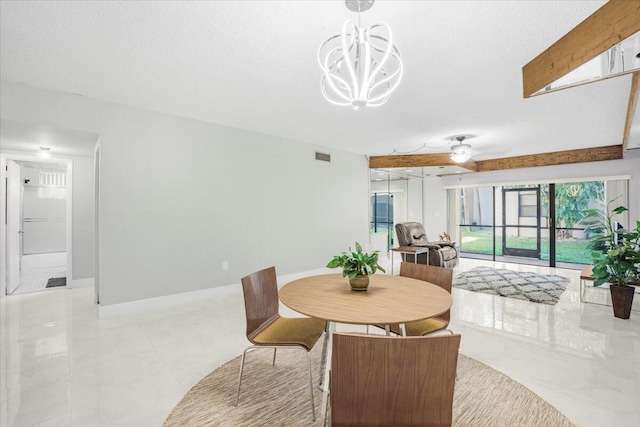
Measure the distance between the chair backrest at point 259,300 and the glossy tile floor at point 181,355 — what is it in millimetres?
659

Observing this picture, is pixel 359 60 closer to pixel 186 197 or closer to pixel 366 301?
pixel 366 301

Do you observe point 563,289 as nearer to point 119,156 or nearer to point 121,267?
point 121,267

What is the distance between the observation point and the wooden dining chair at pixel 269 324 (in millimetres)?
1750

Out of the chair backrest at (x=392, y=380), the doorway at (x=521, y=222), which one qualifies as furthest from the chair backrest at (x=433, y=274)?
the doorway at (x=521, y=222)

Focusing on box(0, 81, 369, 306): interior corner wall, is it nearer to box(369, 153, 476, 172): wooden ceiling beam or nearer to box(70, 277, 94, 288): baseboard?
box(369, 153, 476, 172): wooden ceiling beam

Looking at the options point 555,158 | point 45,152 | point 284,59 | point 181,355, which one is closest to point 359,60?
point 284,59

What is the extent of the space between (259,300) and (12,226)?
4862 millimetres

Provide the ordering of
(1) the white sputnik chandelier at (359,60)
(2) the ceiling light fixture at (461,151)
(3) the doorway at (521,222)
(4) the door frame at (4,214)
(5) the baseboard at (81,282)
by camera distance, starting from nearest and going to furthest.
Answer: (1) the white sputnik chandelier at (359,60) → (4) the door frame at (4,214) → (5) the baseboard at (81,282) → (2) the ceiling light fixture at (461,151) → (3) the doorway at (521,222)

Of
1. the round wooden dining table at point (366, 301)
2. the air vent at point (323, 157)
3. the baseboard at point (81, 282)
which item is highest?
the air vent at point (323, 157)

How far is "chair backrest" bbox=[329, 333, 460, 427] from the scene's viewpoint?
94 centimetres

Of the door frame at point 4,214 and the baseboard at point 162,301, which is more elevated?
the door frame at point 4,214

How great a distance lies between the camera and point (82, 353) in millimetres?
2527

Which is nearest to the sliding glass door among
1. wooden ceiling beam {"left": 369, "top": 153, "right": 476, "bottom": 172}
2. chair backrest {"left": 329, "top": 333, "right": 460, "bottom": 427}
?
wooden ceiling beam {"left": 369, "top": 153, "right": 476, "bottom": 172}

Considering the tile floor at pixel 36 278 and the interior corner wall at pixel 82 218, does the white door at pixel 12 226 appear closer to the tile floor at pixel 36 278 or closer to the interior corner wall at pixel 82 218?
the tile floor at pixel 36 278
